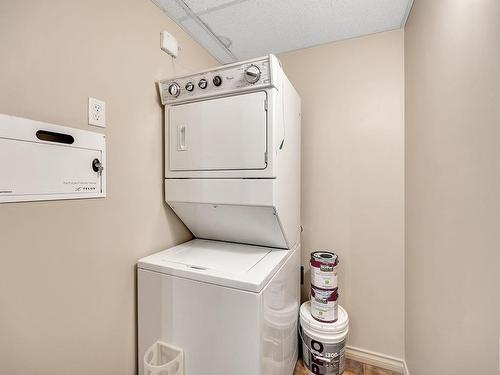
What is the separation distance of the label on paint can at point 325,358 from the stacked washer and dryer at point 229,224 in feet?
0.52

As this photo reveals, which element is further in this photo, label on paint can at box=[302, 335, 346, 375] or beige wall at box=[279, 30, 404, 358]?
beige wall at box=[279, 30, 404, 358]

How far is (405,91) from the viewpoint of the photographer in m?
1.69

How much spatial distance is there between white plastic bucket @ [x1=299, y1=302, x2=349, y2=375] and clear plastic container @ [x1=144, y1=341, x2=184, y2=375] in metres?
0.91

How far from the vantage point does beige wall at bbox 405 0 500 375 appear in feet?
2.36

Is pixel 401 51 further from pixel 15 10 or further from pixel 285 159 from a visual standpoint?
pixel 15 10

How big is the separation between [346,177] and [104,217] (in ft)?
5.67

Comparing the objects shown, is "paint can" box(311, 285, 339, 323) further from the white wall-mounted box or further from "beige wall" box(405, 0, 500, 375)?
the white wall-mounted box

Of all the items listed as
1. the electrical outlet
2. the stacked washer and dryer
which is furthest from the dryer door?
the electrical outlet

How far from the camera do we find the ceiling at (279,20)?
4.80 ft

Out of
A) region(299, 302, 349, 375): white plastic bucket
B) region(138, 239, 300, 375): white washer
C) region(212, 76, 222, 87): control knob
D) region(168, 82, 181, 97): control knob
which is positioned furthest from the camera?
region(299, 302, 349, 375): white plastic bucket

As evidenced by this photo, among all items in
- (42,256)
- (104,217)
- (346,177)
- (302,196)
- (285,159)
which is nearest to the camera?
(42,256)

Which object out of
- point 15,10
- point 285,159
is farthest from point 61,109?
point 285,159

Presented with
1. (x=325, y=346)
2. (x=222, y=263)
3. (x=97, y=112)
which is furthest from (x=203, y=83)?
(x=325, y=346)

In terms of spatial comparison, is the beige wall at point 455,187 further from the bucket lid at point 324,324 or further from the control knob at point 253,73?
the control knob at point 253,73
